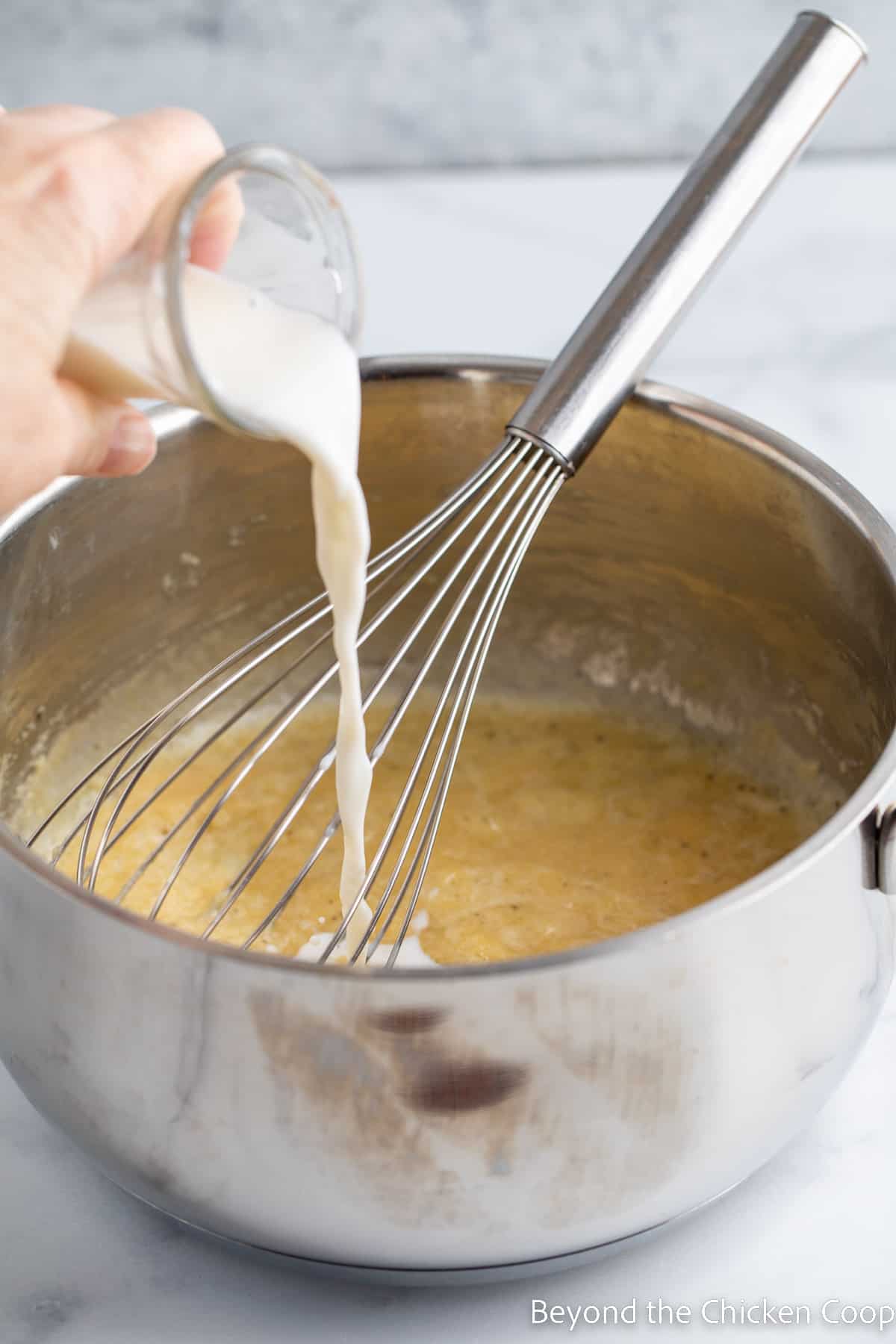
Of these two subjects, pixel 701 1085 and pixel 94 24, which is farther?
pixel 94 24

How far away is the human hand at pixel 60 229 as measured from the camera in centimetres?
45

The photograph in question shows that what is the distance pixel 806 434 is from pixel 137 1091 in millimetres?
657

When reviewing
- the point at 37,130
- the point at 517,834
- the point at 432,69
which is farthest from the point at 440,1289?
the point at 432,69

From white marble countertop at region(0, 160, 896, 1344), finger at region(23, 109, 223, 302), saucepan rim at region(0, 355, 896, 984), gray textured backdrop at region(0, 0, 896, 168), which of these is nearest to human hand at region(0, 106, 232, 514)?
finger at region(23, 109, 223, 302)

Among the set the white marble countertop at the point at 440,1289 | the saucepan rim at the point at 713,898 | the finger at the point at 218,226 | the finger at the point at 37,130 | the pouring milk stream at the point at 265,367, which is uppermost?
the finger at the point at 37,130

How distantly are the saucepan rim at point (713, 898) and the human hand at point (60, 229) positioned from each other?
0.40ft

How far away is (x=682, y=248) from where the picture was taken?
0.67m

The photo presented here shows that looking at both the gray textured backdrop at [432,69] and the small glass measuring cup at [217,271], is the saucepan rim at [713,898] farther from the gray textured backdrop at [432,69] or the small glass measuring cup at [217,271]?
the gray textured backdrop at [432,69]

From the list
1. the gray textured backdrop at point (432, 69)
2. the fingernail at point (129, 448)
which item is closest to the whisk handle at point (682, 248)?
the fingernail at point (129, 448)

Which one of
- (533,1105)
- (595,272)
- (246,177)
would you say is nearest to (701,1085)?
(533,1105)

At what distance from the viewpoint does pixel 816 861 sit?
47 centimetres

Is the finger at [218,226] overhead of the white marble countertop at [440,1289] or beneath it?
overhead

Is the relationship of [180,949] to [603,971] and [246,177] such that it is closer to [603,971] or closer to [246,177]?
[603,971]

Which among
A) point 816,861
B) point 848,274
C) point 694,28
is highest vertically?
point 694,28
